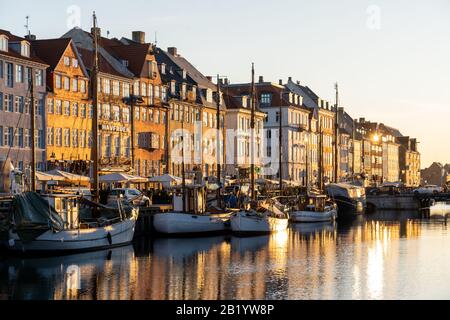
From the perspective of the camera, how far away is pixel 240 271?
48969 mm

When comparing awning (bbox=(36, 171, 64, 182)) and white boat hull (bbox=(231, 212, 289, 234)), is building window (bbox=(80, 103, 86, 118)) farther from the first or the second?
white boat hull (bbox=(231, 212, 289, 234))

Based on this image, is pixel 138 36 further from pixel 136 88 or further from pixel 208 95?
pixel 136 88

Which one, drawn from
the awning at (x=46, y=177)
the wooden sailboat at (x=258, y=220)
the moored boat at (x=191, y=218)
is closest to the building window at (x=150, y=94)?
the wooden sailboat at (x=258, y=220)

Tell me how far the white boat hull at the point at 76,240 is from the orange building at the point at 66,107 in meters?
26.8

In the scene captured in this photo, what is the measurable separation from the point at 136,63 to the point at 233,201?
1151 inches

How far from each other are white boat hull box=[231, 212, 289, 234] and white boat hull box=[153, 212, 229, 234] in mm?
2499

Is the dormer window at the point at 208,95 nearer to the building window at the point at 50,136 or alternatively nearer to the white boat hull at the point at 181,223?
the building window at the point at 50,136

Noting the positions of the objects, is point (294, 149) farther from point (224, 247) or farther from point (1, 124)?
point (224, 247)

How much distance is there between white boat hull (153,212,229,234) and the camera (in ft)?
231

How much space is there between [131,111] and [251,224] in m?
31.2

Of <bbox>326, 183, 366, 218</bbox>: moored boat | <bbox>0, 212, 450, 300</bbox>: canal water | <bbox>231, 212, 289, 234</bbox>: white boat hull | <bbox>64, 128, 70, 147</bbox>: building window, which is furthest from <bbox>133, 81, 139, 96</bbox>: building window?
<bbox>0, 212, 450, 300</bbox>: canal water

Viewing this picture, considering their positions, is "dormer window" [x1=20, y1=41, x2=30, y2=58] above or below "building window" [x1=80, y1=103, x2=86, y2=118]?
above
